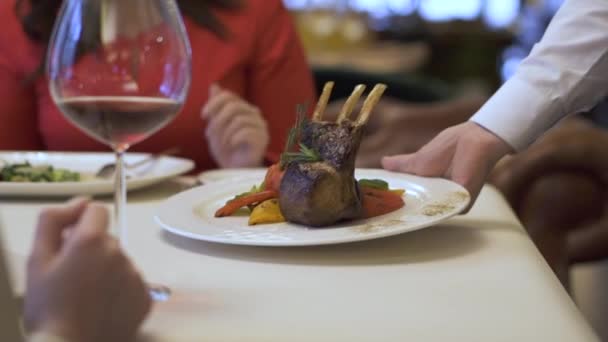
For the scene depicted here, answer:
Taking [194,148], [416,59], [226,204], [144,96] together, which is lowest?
[416,59]

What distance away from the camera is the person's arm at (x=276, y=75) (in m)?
1.73

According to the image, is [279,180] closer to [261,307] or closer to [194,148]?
[261,307]

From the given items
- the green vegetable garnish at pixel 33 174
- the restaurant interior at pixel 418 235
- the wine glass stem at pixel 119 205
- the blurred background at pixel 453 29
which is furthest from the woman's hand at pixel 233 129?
the blurred background at pixel 453 29

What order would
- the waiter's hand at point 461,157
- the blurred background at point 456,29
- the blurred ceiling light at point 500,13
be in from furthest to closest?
the blurred ceiling light at point 500,13 → the blurred background at point 456,29 → the waiter's hand at point 461,157

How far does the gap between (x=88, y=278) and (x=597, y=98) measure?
0.81 metres

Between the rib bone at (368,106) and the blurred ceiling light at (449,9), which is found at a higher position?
the rib bone at (368,106)

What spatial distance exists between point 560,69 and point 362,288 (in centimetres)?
53

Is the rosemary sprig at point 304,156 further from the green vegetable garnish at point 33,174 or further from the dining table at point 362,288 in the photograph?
the green vegetable garnish at point 33,174

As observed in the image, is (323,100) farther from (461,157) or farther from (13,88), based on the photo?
(13,88)

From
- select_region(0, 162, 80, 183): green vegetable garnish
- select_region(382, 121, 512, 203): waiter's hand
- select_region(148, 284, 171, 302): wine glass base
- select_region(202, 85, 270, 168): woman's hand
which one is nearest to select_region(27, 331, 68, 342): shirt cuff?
select_region(148, 284, 171, 302): wine glass base

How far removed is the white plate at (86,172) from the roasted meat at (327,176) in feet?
1.19

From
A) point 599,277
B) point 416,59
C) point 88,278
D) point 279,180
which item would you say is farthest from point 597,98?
point 416,59

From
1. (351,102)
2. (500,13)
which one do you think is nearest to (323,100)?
(351,102)

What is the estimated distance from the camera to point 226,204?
0.81 meters
